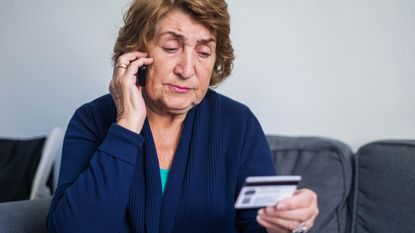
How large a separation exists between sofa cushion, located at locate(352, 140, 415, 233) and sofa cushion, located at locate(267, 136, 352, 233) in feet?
0.14

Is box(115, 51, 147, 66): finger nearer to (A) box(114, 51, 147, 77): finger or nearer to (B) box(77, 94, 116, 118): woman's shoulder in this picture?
(A) box(114, 51, 147, 77): finger

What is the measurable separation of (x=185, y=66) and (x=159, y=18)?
144mm

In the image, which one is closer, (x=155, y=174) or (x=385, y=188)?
(x=155, y=174)

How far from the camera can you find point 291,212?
0.94 metres

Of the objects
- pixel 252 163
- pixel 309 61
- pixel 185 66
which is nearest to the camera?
pixel 185 66

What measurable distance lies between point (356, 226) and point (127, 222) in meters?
0.70

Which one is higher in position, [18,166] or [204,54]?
[204,54]

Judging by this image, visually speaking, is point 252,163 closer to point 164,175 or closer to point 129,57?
point 164,175

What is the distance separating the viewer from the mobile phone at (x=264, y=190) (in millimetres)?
847

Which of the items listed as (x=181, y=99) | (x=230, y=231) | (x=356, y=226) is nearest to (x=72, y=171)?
(x=181, y=99)

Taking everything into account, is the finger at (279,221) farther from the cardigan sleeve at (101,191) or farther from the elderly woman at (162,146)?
the cardigan sleeve at (101,191)

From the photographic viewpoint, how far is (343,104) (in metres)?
1.64

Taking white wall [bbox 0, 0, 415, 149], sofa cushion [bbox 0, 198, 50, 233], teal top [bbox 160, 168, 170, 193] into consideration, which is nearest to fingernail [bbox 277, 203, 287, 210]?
teal top [bbox 160, 168, 170, 193]

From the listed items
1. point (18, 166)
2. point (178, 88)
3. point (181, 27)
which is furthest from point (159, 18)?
point (18, 166)
